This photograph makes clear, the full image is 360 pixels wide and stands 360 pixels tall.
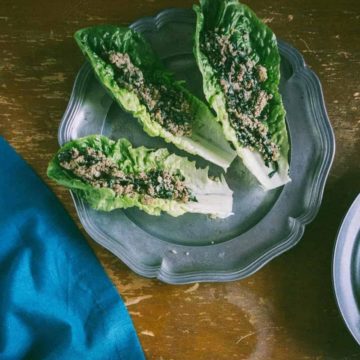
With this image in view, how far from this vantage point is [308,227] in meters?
1.71

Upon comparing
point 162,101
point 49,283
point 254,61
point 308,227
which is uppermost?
point 254,61

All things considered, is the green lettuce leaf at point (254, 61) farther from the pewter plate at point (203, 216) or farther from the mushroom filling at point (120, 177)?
the mushroom filling at point (120, 177)

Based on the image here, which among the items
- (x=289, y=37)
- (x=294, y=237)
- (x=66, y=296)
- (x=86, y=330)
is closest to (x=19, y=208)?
(x=66, y=296)

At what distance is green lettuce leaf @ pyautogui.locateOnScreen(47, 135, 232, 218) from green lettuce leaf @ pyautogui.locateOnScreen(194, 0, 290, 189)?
117mm

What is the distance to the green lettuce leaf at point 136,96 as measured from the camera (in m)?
1.59

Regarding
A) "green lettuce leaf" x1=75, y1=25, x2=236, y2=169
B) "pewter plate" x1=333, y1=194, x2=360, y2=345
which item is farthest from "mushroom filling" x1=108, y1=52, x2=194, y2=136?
"pewter plate" x1=333, y1=194, x2=360, y2=345

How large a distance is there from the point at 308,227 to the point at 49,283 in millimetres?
747

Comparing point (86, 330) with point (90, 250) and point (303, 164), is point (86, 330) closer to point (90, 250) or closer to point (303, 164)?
point (90, 250)

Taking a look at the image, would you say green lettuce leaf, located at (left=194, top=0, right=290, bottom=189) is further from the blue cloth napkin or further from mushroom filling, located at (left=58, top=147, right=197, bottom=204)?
the blue cloth napkin

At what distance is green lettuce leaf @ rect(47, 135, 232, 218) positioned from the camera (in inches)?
62.7

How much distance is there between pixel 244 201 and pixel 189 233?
179mm

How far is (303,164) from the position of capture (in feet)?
5.44

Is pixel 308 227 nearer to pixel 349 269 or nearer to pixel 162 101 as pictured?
pixel 349 269

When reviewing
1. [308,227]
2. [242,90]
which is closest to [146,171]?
[242,90]
